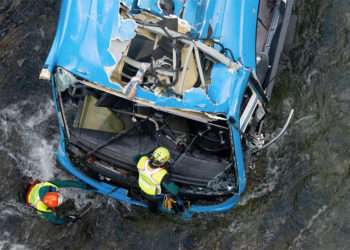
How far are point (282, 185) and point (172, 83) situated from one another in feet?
9.41

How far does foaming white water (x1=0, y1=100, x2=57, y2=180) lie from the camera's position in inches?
324

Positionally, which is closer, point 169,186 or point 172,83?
point 172,83

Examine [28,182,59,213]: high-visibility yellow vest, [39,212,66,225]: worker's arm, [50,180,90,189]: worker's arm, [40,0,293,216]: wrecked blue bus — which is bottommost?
[39,212,66,225]: worker's arm

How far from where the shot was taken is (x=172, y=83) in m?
6.00

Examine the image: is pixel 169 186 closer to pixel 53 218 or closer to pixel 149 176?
pixel 149 176

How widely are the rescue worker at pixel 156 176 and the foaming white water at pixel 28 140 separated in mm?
2404

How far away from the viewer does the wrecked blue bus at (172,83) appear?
5898mm

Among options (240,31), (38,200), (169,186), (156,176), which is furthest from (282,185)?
(38,200)

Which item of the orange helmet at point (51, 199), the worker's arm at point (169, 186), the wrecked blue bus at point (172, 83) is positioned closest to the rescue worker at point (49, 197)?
the orange helmet at point (51, 199)

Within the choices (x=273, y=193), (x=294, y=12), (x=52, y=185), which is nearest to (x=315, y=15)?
(x=294, y=12)

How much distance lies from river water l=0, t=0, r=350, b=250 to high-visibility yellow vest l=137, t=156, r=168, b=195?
177 centimetres

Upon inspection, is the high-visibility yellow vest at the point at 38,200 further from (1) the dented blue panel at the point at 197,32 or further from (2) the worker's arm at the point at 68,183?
(1) the dented blue panel at the point at 197,32

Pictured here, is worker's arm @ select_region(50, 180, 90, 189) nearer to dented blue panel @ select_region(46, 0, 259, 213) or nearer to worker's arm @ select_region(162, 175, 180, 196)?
worker's arm @ select_region(162, 175, 180, 196)

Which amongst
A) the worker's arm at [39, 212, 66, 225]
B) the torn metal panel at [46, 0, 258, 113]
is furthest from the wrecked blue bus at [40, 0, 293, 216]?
the worker's arm at [39, 212, 66, 225]
